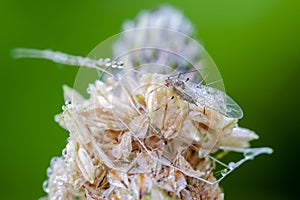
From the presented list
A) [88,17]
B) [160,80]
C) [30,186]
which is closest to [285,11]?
[88,17]

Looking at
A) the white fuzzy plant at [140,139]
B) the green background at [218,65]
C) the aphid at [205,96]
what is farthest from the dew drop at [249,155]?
the green background at [218,65]

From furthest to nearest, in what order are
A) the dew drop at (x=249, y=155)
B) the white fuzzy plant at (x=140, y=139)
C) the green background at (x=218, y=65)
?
1. the green background at (x=218, y=65)
2. the dew drop at (x=249, y=155)
3. the white fuzzy plant at (x=140, y=139)

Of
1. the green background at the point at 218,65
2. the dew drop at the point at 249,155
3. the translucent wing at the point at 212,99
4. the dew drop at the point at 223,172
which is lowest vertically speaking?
the dew drop at the point at 223,172

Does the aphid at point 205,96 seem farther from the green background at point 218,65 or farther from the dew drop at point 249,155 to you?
the green background at point 218,65

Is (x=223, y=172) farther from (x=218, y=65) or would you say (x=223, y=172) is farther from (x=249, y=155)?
(x=218, y=65)

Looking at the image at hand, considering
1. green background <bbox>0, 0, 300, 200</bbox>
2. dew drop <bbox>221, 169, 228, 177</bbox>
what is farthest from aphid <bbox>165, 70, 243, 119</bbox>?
green background <bbox>0, 0, 300, 200</bbox>

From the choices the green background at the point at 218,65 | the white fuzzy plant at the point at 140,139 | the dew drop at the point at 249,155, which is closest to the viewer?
the white fuzzy plant at the point at 140,139
